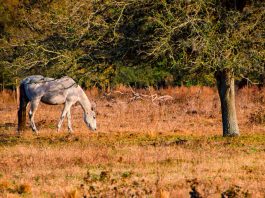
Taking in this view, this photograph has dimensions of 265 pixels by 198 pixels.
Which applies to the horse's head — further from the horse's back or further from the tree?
the tree

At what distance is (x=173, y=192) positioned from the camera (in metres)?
13.3

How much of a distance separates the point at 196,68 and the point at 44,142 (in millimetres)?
5530

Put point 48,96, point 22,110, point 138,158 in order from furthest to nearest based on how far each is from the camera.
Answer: point 48,96 < point 22,110 < point 138,158

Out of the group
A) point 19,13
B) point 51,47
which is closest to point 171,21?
point 51,47

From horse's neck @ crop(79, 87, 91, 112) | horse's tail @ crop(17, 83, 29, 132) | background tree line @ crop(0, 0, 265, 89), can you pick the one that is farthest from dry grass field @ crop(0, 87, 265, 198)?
background tree line @ crop(0, 0, 265, 89)

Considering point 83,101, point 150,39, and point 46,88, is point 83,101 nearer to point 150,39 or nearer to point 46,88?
point 46,88

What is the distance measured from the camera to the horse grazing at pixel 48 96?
2794 centimetres

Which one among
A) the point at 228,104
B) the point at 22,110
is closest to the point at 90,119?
the point at 22,110

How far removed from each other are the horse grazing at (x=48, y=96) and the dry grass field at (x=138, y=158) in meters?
0.73

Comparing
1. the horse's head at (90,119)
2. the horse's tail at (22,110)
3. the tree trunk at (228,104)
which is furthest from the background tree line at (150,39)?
the horse's head at (90,119)

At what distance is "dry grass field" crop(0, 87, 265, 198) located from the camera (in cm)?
1391

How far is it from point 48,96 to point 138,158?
10603mm

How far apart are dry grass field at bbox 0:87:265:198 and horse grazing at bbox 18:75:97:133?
0.73 meters

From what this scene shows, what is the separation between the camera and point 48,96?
2883cm
